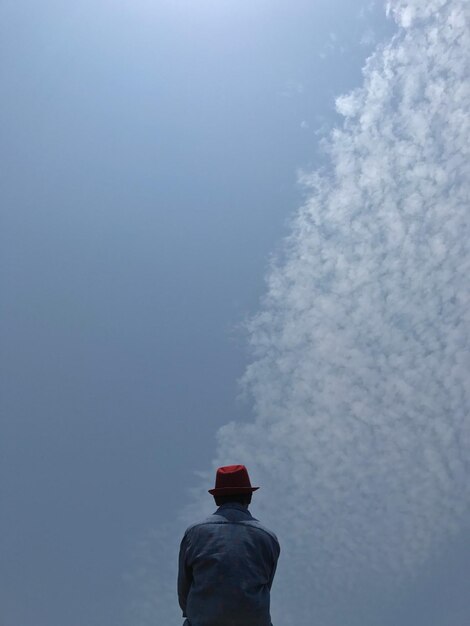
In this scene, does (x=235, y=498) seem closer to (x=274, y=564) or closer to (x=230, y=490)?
(x=230, y=490)

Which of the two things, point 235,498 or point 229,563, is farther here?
point 235,498

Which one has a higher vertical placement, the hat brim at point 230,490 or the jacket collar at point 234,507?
the hat brim at point 230,490

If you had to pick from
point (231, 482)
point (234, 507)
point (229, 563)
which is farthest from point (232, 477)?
point (229, 563)

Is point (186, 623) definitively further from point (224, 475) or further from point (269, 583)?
point (224, 475)

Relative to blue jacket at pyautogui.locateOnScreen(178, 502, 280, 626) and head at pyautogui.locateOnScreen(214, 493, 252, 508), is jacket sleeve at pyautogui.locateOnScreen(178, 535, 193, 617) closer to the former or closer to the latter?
blue jacket at pyautogui.locateOnScreen(178, 502, 280, 626)

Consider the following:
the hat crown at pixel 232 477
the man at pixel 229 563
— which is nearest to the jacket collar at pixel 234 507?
the man at pixel 229 563

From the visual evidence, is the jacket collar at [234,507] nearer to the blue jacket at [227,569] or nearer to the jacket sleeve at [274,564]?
the blue jacket at [227,569]

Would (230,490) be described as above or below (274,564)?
above

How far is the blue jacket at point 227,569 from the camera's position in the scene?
337 centimetres

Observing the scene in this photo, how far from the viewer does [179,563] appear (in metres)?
3.74

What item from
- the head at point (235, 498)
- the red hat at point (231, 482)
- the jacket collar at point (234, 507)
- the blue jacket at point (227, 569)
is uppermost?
the red hat at point (231, 482)

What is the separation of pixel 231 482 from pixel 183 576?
24.3 inches

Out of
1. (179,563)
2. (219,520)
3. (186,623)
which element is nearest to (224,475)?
(219,520)

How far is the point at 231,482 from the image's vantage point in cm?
392
